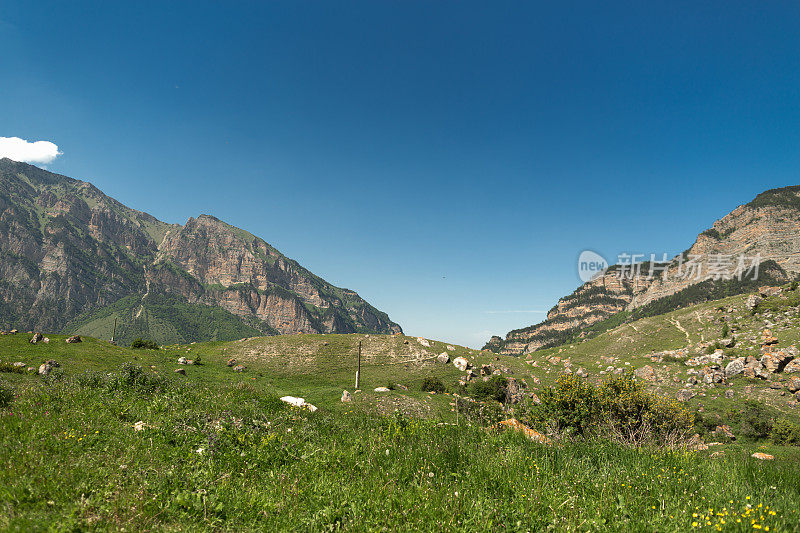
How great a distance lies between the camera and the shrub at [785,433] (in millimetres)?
26766

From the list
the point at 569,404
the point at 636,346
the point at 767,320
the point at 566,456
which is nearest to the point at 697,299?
the point at 636,346

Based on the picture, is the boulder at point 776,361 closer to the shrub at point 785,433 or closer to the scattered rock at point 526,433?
the shrub at point 785,433

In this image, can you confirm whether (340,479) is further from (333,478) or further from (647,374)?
(647,374)

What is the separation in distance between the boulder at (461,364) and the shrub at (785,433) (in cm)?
4134

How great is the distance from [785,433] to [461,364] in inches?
1702

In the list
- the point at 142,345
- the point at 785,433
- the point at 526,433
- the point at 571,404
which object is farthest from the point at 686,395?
the point at 142,345

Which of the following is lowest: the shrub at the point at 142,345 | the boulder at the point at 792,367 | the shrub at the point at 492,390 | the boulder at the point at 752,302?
the shrub at the point at 142,345

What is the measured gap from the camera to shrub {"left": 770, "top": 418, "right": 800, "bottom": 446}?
26.8 m

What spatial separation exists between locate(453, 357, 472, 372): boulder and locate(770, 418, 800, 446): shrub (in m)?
41.3

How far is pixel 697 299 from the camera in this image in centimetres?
19462

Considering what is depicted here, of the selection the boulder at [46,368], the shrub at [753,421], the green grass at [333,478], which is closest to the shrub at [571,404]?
the green grass at [333,478]

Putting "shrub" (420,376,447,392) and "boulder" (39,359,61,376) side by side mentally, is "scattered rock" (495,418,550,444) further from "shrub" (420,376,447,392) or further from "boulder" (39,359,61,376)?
"boulder" (39,359,61,376)

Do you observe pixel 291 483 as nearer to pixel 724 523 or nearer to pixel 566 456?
pixel 566 456

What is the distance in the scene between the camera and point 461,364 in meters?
64.9
